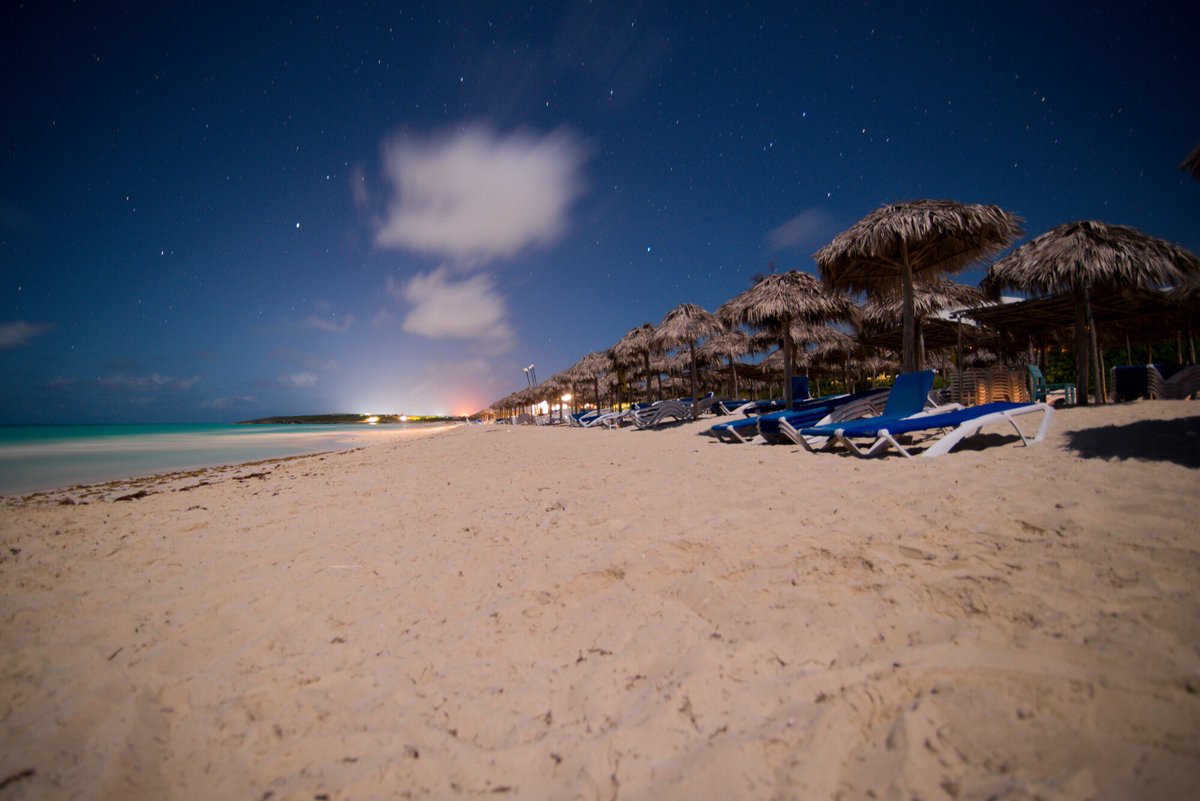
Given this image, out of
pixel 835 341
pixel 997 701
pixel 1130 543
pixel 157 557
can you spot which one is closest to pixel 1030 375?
pixel 835 341

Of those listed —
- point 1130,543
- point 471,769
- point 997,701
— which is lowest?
point 471,769

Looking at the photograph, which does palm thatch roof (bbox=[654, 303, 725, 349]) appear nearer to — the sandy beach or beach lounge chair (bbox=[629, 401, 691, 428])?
beach lounge chair (bbox=[629, 401, 691, 428])

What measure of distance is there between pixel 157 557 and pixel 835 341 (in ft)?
59.3

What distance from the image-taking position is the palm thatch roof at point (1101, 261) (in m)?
7.71

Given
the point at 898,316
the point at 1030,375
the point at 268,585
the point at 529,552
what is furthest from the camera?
the point at 898,316

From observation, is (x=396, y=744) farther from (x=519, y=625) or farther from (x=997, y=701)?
(x=997, y=701)

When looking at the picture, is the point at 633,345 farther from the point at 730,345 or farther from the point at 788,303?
the point at 788,303

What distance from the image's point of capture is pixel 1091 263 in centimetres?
780

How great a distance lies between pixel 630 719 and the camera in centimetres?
126

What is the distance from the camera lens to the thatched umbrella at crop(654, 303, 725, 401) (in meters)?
13.7

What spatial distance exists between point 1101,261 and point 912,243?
13.4ft

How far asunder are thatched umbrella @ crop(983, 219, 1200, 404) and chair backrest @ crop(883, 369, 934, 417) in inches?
209

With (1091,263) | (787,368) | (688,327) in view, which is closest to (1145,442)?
(787,368)

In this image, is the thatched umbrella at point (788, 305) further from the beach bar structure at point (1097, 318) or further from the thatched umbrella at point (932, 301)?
the beach bar structure at point (1097, 318)
